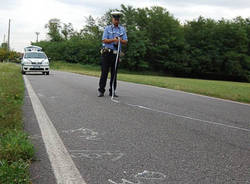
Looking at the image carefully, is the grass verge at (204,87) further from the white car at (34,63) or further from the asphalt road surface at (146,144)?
the asphalt road surface at (146,144)

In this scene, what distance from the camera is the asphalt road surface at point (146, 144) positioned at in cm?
312

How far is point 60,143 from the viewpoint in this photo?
4188mm

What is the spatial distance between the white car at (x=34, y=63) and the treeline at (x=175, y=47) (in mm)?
43581

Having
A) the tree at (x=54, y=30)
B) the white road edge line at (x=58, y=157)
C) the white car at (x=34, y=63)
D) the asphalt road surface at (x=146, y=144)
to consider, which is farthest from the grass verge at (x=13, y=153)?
the tree at (x=54, y=30)

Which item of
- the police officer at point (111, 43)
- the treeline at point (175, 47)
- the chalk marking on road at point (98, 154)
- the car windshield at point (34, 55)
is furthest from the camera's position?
the treeline at point (175, 47)

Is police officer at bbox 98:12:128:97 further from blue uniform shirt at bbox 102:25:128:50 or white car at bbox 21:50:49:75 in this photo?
white car at bbox 21:50:49:75

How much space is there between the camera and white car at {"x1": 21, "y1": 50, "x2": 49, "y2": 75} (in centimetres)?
2211

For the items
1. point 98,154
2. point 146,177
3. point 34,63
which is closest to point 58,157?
point 98,154

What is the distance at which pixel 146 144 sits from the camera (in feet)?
14.0

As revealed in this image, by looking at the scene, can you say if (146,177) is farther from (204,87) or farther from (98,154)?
(204,87)

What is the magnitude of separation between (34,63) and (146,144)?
19.1m

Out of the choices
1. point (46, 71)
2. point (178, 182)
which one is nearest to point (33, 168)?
point (178, 182)

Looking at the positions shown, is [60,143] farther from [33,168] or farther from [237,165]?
[237,165]

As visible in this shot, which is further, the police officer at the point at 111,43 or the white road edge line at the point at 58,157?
the police officer at the point at 111,43
